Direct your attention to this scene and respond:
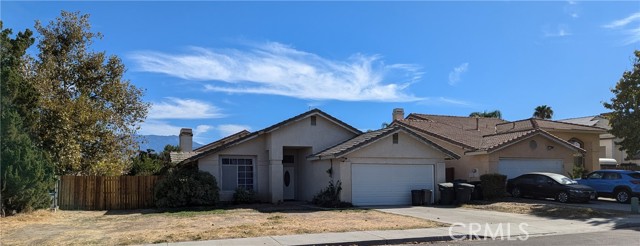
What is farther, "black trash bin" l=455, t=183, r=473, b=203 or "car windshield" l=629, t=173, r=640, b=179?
"car windshield" l=629, t=173, r=640, b=179

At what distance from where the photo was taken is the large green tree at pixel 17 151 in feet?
56.7

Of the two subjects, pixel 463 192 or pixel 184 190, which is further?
pixel 463 192

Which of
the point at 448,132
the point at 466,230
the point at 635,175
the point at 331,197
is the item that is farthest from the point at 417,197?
the point at 635,175

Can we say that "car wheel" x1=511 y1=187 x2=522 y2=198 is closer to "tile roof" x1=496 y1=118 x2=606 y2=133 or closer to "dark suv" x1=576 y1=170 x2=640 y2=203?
"dark suv" x1=576 y1=170 x2=640 y2=203

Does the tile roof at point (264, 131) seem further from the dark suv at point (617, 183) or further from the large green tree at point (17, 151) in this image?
the dark suv at point (617, 183)

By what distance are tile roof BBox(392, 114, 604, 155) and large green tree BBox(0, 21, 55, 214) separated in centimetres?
2020

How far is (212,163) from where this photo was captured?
77.8ft

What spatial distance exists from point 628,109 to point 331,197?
55.0 ft

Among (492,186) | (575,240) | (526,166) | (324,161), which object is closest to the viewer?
(575,240)

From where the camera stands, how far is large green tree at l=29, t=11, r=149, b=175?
23.6m

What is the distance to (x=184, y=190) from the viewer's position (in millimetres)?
21484

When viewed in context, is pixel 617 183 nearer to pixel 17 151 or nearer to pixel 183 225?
pixel 183 225

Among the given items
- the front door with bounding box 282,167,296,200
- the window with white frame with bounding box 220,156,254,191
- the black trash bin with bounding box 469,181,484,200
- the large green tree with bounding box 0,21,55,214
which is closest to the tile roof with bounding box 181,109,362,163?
the window with white frame with bounding box 220,156,254,191

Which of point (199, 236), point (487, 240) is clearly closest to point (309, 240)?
point (199, 236)
